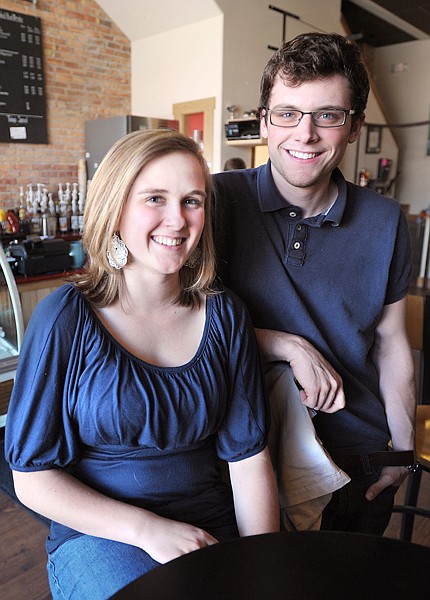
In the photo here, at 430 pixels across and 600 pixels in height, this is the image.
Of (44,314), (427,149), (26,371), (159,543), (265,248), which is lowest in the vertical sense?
(159,543)

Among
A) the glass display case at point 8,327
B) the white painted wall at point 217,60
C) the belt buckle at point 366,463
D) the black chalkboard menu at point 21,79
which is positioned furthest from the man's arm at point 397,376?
the black chalkboard menu at point 21,79

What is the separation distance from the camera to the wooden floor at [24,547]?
1.88 metres

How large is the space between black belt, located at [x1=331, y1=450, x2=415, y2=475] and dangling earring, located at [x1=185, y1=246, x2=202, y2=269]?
25.8 inches

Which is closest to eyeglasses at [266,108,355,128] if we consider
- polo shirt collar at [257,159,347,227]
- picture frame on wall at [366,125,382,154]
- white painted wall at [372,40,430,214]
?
polo shirt collar at [257,159,347,227]

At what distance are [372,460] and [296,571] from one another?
0.65m

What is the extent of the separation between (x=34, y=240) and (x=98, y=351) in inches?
117

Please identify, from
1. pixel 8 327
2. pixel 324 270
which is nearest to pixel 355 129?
pixel 324 270

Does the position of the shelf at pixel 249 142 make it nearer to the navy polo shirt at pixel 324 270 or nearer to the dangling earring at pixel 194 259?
the navy polo shirt at pixel 324 270

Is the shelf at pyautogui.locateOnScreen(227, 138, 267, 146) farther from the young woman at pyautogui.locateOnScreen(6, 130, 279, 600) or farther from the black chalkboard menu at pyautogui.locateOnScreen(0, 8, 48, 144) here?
the young woman at pyautogui.locateOnScreen(6, 130, 279, 600)

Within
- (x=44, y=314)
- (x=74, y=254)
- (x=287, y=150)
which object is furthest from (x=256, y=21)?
(x=44, y=314)

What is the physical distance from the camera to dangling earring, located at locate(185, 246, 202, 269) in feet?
4.24

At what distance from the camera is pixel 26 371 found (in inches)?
42.1

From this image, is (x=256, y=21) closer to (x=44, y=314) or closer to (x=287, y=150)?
(x=287, y=150)

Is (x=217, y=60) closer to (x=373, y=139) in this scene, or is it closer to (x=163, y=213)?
(x=373, y=139)
